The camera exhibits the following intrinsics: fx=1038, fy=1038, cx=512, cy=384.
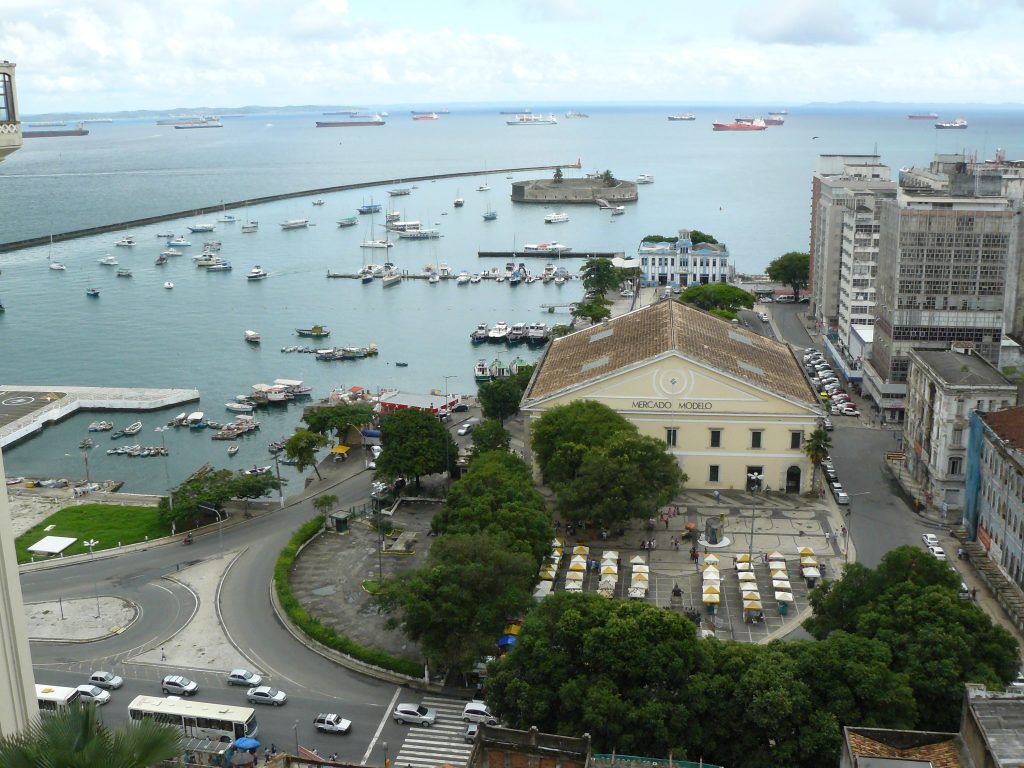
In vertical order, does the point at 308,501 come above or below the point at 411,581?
below

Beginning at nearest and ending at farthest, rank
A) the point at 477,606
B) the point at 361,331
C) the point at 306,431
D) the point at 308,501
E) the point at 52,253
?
the point at 477,606, the point at 308,501, the point at 306,431, the point at 361,331, the point at 52,253

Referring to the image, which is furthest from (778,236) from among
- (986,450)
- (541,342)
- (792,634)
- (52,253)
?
(792,634)

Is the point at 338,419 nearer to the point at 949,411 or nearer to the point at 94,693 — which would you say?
the point at 94,693

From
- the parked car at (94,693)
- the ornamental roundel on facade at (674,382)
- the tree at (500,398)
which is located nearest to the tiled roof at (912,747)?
the parked car at (94,693)

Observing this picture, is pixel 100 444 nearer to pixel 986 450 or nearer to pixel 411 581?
pixel 411 581

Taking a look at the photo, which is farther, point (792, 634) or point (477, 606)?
point (792, 634)

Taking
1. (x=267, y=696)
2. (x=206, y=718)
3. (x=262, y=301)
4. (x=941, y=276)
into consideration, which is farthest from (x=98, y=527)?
(x=262, y=301)

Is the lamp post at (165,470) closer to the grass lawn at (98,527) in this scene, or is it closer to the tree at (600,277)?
the grass lawn at (98,527)
